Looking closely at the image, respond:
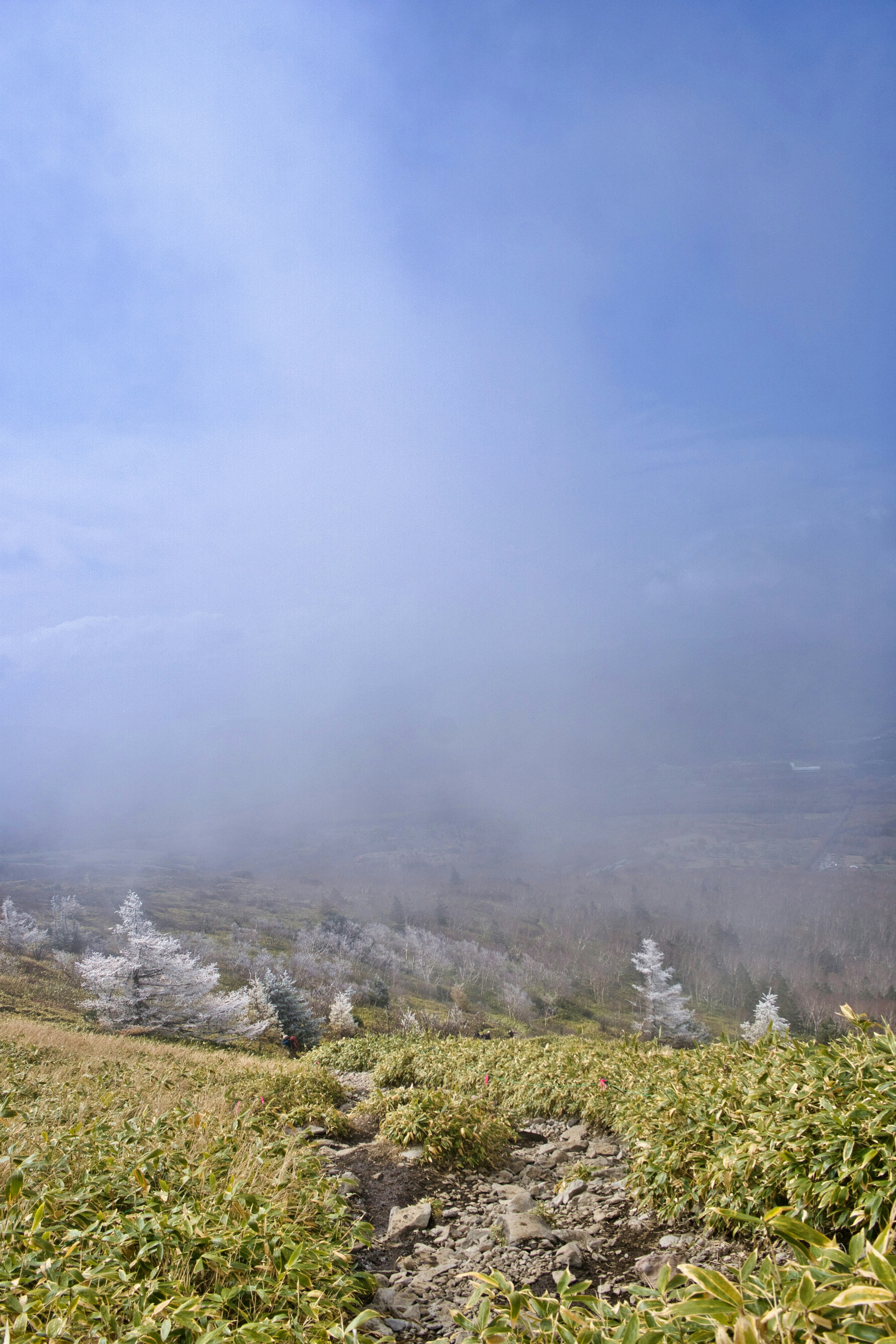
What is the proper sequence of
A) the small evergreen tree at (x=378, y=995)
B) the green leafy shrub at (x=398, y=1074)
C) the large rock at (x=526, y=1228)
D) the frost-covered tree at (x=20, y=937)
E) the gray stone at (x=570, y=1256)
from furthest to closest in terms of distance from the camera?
the small evergreen tree at (x=378, y=995), the frost-covered tree at (x=20, y=937), the green leafy shrub at (x=398, y=1074), the large rock at (x=526, y=1228), the gray stone at (x=570, y=1256)

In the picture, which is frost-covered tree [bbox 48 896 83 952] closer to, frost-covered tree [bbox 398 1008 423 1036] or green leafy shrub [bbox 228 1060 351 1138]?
frost-covered tree [bbox 398 1008 423 1036]

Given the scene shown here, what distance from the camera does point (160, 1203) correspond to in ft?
17.3

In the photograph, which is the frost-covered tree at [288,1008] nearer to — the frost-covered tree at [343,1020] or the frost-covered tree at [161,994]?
the frost-covered tree at [161,994]

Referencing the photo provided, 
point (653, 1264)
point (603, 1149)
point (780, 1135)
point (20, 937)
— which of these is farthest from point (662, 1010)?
point (780, 1135)

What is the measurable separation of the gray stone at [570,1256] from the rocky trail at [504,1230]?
1 cm

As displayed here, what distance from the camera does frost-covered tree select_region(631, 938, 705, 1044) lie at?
8162 centimetres

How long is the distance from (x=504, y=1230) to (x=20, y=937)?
8845cm

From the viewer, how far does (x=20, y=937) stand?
74812 millimetres

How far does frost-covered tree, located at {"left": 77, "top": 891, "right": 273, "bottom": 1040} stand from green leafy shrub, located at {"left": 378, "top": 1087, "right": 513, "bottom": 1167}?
29717mm

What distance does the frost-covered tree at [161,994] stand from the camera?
34188 millimetres

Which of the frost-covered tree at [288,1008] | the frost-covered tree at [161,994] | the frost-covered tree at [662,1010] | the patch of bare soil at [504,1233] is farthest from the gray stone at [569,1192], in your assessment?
the frost-covered tree at [662,1010]

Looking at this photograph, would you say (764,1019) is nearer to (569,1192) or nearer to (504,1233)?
Result: (569,1192)

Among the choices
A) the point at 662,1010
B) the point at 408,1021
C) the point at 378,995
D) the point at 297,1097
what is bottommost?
the point at 378,995

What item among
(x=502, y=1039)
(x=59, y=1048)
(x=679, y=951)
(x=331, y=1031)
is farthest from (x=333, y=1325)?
(x=679, y=951)
